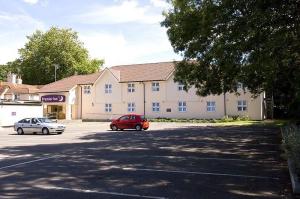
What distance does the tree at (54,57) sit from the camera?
88688 mm

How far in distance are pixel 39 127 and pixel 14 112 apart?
55.1 feet

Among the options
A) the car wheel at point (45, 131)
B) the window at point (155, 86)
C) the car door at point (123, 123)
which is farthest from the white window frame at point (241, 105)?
the car wheel at point (45, 131)

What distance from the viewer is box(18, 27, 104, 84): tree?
88.7m

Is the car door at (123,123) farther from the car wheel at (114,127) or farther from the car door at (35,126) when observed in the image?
the car door at (35,126)

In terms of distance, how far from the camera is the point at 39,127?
32969 millimetres

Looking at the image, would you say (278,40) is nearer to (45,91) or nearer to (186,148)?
(186,148)

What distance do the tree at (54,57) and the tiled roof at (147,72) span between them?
Answer: 1064 inches

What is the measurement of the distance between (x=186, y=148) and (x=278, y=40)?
8.28m

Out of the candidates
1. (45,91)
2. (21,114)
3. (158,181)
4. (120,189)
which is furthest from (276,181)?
(45,91)

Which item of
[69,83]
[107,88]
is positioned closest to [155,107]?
[107,88]

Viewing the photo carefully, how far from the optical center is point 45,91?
2520 inches

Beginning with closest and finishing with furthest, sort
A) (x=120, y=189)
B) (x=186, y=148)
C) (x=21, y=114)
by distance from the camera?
(x=120, y=189)
(x=186, y=148)
(x=21, y=114)

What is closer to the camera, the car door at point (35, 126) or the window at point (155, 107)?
the car door at point (35, 126)

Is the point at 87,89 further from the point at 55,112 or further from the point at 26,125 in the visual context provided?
the point at 26,125
